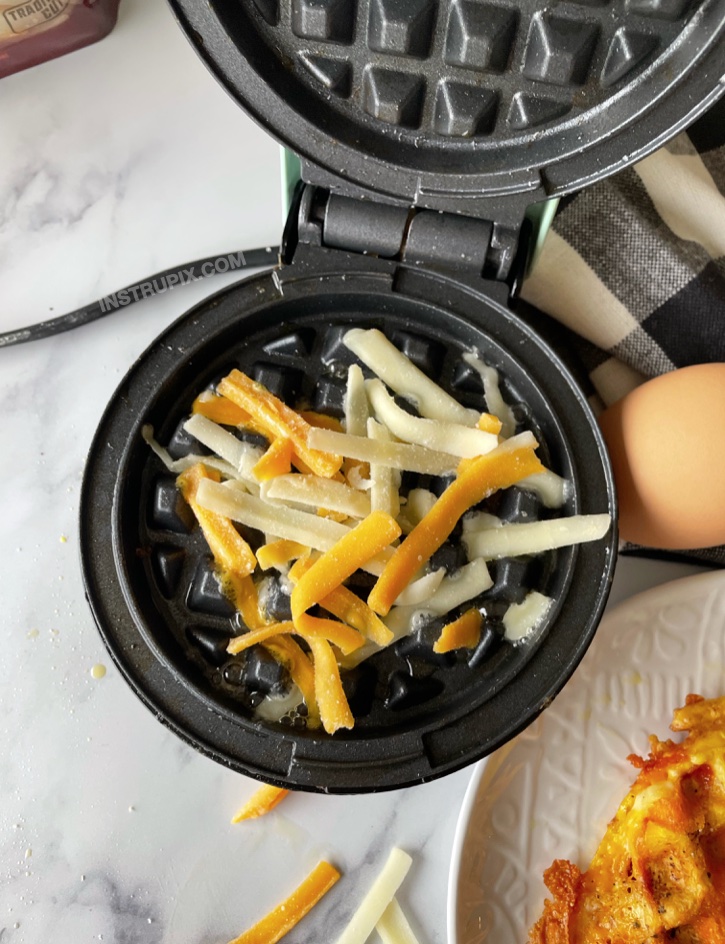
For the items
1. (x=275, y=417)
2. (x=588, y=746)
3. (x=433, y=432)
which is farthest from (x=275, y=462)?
(x=588, y=746)

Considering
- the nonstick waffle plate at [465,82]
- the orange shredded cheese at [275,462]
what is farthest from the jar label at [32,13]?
the orange shredded cheese at [275,462]

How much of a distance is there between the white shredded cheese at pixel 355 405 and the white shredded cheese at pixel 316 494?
74 millimetres

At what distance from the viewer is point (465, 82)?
32.9 inches

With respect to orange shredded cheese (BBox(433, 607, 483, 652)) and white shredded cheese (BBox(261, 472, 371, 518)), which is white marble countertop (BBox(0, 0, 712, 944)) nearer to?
orange shredded cheese (BBox(433, 607, 483, 652))

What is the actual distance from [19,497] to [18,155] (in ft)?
1.66

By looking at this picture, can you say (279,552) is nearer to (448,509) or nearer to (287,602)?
(287,602)

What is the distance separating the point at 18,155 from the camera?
1220mm

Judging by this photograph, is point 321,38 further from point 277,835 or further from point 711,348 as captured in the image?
point 277,835

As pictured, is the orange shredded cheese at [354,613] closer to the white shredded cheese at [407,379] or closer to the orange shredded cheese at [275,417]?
the orange shredded cheese at [275,417]

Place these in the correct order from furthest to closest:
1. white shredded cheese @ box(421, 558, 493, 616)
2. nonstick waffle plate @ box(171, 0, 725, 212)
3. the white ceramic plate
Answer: the white ceramic plate < white shredded cheese @ box(421, 558, 493, 616) < nonstick waffle plate @ box(171, 0, 725, 212)

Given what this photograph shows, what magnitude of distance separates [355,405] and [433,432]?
0.31 feet

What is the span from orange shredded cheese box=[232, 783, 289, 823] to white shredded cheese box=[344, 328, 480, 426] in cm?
53

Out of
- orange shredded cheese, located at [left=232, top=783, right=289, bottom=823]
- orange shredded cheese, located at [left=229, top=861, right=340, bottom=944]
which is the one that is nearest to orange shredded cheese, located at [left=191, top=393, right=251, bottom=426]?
orange shredded cheese, located at [left=232, top=783, right=289, bottom=823]

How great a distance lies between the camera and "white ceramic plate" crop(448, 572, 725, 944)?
105 cm
